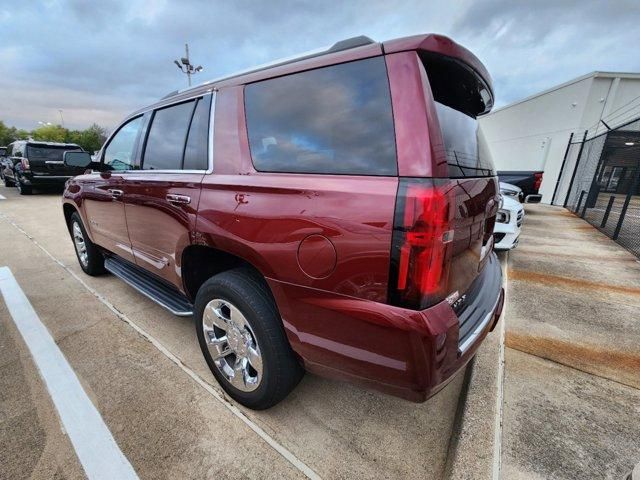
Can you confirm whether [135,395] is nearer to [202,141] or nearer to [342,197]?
[202,141]

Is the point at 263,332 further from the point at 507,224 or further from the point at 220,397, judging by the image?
the point at 507,224

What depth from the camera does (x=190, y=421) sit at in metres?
1.87

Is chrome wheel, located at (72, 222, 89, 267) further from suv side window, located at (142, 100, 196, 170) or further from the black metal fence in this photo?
the black metal fence

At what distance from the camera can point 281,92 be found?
64.9 inches

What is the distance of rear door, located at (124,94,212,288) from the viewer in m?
2.03

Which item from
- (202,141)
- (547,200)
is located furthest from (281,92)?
(547,200)

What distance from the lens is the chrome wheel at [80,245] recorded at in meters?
3.96

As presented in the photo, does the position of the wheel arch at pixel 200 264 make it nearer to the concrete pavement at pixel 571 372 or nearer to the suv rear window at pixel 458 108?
the suv rear window at pixel 458 108

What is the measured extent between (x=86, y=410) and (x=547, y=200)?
18.5 meters

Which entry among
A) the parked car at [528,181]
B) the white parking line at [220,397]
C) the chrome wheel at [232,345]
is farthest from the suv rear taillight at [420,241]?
the parked car at [528,181]

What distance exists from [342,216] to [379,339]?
53cm

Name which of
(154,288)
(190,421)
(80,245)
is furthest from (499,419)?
(80,245)

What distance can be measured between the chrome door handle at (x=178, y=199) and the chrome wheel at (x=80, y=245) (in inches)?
103

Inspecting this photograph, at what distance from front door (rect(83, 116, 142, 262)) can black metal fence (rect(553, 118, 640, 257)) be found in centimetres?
747
